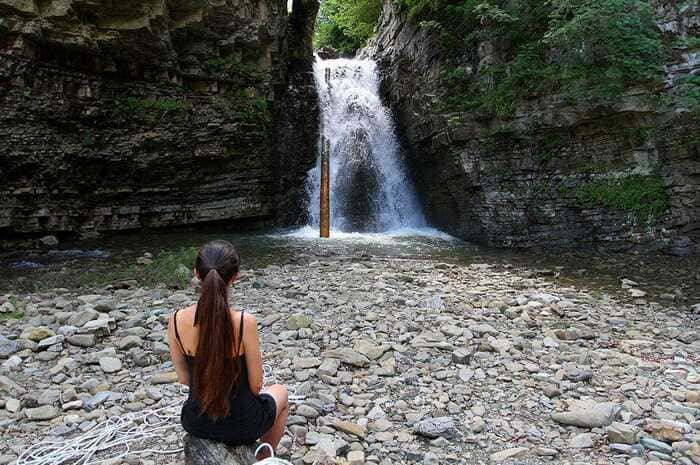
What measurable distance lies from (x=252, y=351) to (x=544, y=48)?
406 inches

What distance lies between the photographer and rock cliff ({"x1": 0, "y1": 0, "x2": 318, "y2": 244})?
8273 mm

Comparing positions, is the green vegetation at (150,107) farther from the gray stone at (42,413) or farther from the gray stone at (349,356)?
the gray stone at (349,356)

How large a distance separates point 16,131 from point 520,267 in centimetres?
1037

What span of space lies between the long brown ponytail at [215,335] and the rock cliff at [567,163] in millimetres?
9275

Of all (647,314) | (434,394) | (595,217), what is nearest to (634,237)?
(595,217)

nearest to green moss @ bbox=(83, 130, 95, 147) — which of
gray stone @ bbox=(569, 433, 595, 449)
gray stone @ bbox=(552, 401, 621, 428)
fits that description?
gray stone @ bbox=(552, 401, 621, 428)

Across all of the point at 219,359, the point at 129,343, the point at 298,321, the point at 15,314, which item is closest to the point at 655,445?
the point at 219,359

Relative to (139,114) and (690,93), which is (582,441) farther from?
(139,114)

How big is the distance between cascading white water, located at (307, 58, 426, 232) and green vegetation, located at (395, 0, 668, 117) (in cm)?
334

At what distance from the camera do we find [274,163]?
12.9 meters

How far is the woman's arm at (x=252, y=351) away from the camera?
2.02 m

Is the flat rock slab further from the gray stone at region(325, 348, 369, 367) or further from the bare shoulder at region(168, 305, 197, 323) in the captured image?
the gray stone at region(325, 348, 369, 367)

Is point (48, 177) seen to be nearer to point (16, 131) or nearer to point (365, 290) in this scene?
point (16, 131)

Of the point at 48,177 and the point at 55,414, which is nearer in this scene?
the point at 55,414
